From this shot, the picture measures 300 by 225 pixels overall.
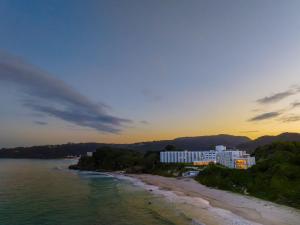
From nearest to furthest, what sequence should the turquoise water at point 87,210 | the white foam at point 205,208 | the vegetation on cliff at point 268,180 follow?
1. the white foam at point 205,208
2. the turquoise water at point 87,210
3. the vegetation on cliff at point 268,180

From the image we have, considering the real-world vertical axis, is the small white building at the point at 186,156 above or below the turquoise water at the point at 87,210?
above

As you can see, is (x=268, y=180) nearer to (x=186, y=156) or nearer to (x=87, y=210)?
(x=87, y=210)

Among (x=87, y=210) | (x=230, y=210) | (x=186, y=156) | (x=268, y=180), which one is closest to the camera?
(x=230, y=210)

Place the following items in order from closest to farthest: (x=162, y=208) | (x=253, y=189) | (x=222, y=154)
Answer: (x=162, y=208) < (x=253, y=189) < (x=222, y=154)

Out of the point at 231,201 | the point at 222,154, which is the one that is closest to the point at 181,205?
the point at 231,201

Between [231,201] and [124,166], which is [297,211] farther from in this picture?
[124,166]

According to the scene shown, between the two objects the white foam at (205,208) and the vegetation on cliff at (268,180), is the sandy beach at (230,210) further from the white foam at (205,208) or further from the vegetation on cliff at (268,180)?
the vegetation on cliff at (268,180)

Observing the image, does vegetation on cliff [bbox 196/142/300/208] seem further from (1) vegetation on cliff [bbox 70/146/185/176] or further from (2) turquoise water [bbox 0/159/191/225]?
(1) vegetation on cliff [bbox 70/146/185/176]

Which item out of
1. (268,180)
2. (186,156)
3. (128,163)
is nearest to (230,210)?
(268,180)

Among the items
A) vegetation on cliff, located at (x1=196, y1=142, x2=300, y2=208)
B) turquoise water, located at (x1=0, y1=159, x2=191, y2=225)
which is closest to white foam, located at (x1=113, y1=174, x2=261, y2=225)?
turquoise water, located at (x1=0, y1=159, x2=191, y2=225)

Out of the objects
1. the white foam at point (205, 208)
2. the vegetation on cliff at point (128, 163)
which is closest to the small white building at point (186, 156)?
the vegetation on cliff at point (128, 163)

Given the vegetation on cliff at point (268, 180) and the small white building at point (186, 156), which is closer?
the vegetation on cliff at point (268, 180)
